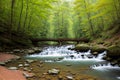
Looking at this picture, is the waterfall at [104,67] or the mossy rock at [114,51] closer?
the waterfall at [104,67]

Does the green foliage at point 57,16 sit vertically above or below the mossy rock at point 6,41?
above

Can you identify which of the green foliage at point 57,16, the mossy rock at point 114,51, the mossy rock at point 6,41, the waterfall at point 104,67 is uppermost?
the green foliage at point 57,16

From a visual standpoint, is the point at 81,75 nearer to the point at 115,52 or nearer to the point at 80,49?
the point at 115,52

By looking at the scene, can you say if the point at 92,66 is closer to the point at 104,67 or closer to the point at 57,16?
the point at 104,67

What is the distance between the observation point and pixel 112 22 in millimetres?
27766

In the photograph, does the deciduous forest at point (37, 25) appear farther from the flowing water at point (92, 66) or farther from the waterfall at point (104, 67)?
the flowing water at point (92, 66)

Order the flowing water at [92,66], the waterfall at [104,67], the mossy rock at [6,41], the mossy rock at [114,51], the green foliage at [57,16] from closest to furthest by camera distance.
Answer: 1. the flowing water at [92,66]
2. the waterfall at [104,67]
3. the mossy rock at [114,51]
4. the mossy rock at [6,41]
5. the green foliage at [57,16]

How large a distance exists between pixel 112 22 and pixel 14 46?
1439 cm

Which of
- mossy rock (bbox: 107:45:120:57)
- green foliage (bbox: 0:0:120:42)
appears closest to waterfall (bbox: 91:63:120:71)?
mossy rock (bbox: 107:45:120:57)

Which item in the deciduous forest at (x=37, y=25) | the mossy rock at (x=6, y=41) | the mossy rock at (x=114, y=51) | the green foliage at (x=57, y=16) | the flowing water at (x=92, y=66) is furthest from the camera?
the green foliage at (x=57, y=16)

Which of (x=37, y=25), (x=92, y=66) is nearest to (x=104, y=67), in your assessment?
(x=92, y=66)

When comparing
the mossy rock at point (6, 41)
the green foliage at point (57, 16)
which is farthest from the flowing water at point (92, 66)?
the green foliage at point (57, 16)

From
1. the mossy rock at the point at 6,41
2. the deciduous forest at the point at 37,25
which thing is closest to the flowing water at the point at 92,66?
the deciduous forest at the point at 37,25

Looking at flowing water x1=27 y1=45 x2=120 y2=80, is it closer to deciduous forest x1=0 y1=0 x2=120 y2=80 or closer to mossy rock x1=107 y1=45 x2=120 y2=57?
deciduous forest x1=0 y1=0 x2=120 y2=80
